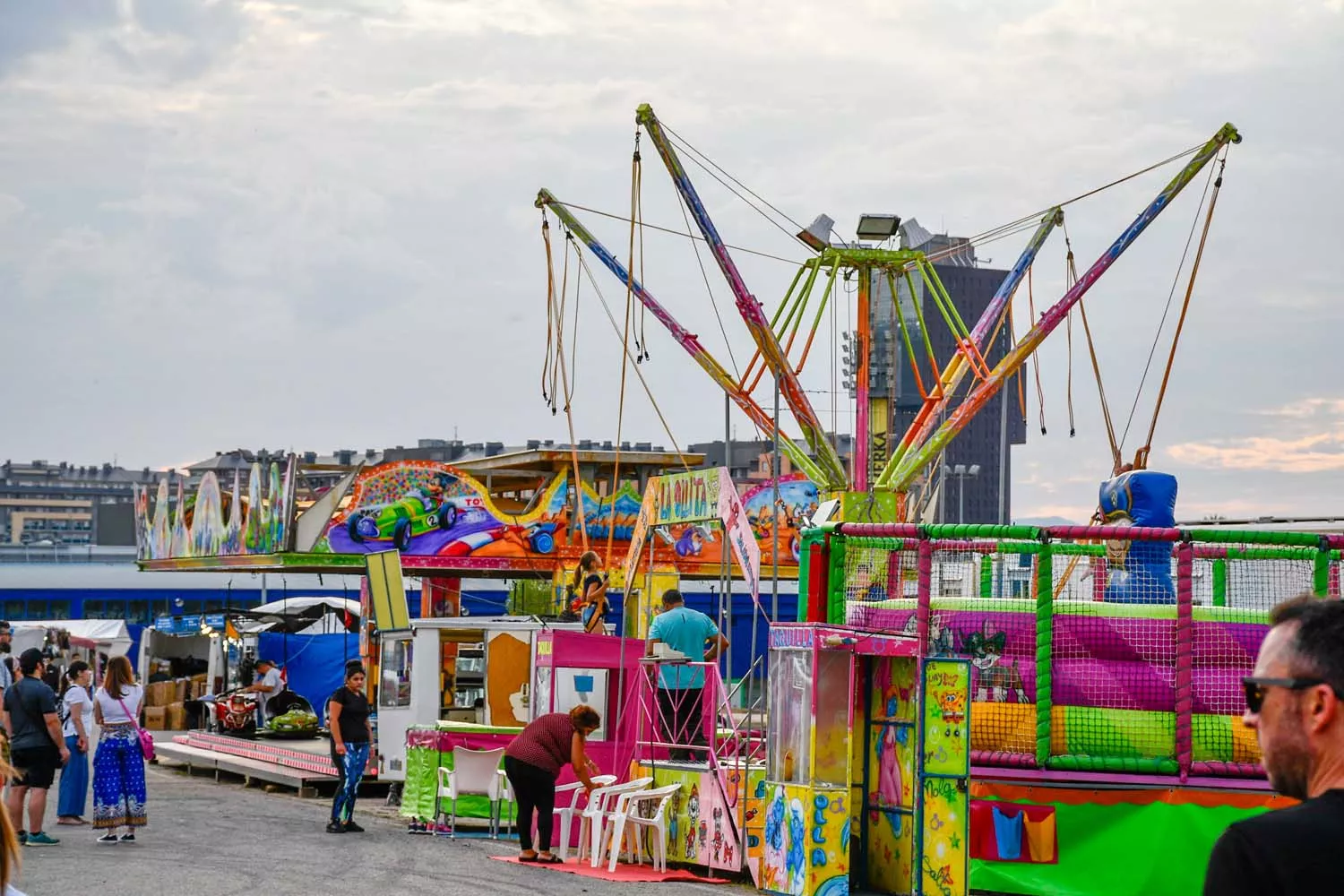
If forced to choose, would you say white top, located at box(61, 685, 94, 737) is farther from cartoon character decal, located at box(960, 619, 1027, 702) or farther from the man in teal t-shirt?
cartoon character decal, located at box(960, 619, 1027, 702)

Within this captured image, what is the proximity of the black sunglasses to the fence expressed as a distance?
909 cm

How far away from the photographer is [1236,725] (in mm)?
12352

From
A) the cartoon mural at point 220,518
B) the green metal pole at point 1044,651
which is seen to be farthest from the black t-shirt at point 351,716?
the cartoon mural at point 220,518

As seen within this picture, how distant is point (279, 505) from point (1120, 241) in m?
15.3

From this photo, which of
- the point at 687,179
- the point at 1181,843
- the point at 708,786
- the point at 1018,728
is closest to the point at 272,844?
the point at 708,786

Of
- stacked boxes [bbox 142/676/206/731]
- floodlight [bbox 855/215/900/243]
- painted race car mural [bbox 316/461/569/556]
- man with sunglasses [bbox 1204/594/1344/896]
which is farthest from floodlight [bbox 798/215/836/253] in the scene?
man with sunglasses [bbox 1204/594/1344/896]

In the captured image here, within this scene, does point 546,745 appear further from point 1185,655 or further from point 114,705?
point 1185,655

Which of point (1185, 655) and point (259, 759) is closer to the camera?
point (1185, 655)

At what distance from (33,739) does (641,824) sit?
5.00 m

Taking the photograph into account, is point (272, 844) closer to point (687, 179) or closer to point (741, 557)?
point (741, 557)

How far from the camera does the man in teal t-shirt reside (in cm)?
1497

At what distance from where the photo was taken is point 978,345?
31094 millimetres

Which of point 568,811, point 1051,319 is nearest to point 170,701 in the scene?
point 1051,319

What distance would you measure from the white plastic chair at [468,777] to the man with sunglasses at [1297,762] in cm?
1341
